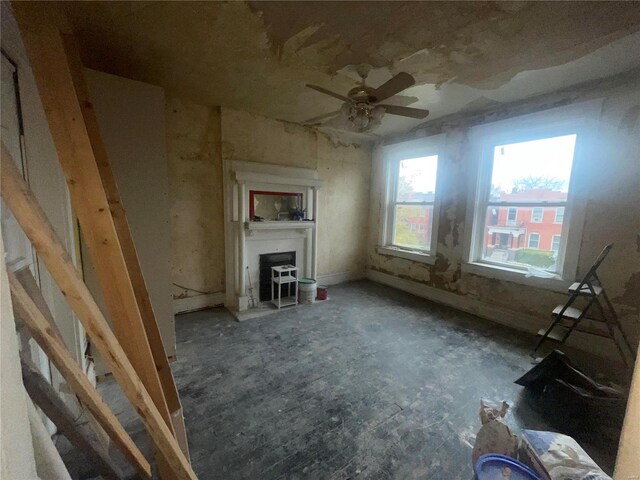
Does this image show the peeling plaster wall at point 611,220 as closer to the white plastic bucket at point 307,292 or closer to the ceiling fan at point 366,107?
the ceiling fan at point 366,107

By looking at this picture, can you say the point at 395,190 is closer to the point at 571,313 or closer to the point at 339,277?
the point at 339,277

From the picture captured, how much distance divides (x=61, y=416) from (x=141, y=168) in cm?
160

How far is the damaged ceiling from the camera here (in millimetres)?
1501

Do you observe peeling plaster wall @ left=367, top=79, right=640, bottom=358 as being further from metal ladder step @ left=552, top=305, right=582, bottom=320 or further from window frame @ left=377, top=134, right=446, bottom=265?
window frame @ left=377, top=134, right=446, bottom=265

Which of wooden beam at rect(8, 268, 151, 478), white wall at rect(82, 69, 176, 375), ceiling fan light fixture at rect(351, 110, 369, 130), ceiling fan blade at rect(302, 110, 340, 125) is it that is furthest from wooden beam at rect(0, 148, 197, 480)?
ceiling fan blade at rect(302, 110, 340, 125)

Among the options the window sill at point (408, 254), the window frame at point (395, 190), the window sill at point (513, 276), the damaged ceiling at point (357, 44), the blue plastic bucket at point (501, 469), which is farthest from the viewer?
the window sill at point (408, 254)

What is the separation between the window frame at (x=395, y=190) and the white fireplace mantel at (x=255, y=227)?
1320mm

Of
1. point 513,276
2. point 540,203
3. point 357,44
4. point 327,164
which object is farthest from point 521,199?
point 327,164

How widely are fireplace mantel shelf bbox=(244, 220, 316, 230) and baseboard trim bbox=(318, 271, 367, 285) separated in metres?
1.04

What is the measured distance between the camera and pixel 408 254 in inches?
157

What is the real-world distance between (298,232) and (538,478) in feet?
10.4

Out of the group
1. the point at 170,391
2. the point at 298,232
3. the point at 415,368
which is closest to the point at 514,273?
the point at 415,368

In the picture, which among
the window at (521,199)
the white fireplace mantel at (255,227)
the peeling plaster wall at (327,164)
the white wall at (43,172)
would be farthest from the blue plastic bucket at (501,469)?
the peeling plaster wall at (327,164)

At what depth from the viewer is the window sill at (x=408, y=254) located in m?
3.72
